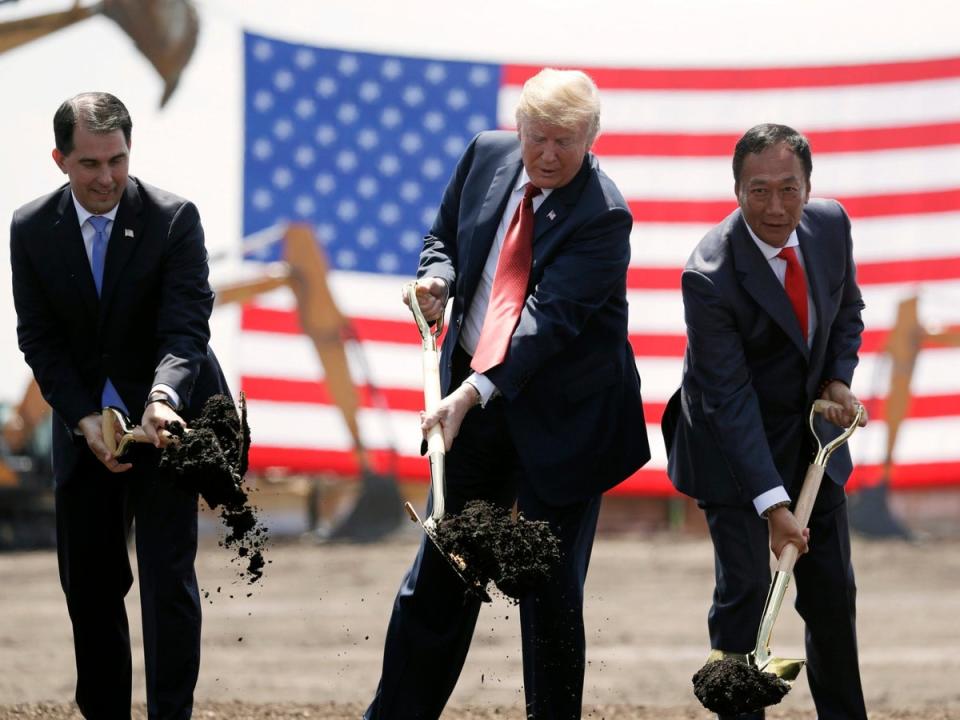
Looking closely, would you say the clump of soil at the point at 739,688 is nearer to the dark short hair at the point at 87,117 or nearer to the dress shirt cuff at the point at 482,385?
the dress shirt cuff at the point at 482,385

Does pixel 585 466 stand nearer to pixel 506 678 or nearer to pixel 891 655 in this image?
pixel 506 678

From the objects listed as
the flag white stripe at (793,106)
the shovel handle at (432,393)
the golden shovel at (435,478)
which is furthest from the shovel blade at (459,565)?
the flag white stripe at (793,106)

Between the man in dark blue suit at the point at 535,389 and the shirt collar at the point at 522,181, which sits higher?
the shirt collar at the point at 522,181

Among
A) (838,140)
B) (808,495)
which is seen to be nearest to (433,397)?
(808,495)

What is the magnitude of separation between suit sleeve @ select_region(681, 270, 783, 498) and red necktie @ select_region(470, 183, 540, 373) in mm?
484

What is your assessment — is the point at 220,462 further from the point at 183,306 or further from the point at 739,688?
the point at 739,688

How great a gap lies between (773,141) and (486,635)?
5.39 m

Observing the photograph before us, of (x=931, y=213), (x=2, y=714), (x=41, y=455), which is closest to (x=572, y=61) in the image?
(x=931, y=213)

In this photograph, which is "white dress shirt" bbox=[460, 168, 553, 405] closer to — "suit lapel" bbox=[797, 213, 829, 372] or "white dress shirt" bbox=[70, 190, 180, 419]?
"suit lapel" bbox=[797, 213, 829, 372]

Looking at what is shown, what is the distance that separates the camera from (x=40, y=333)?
453cm

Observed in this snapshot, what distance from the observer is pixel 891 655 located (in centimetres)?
845

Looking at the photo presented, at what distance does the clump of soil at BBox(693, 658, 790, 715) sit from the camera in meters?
3.98

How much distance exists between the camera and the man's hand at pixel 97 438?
434 centimetres

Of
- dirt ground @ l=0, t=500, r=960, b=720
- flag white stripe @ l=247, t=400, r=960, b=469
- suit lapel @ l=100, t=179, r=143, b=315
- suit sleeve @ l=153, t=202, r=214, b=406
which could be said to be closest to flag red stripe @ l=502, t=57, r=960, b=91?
flag white stripe @ l=247, t=400, r=960, b=469
